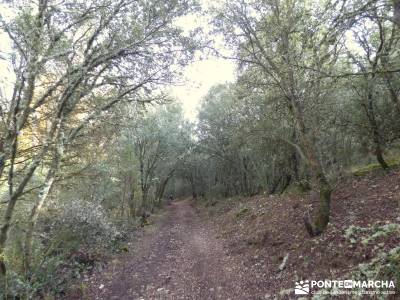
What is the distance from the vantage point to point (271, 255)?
7.18m

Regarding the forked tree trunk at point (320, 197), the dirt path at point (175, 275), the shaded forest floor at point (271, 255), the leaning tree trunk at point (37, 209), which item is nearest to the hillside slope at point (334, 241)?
the shaded forest floor at point (271, 255)

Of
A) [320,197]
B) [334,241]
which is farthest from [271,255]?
[320,197]

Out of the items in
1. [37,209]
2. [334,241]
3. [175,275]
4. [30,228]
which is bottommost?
[175,275]

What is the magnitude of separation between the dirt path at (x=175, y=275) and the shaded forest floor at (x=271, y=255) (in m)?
0.02

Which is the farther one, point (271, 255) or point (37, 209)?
point (271, 255)

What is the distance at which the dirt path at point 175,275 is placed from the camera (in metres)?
6.42

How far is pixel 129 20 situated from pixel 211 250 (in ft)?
25.6

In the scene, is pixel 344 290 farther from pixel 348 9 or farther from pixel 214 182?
pixel 214 182

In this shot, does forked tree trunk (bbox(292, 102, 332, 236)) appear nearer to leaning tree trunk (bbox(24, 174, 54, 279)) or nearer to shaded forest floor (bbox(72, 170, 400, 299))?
shaded forest floor (bbox(72, 170, 400, 299))

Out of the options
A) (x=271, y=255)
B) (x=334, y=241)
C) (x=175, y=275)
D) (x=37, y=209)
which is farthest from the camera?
(x=175, y=275)

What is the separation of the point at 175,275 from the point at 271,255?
2770mm

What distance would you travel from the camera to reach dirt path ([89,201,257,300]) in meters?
6.42

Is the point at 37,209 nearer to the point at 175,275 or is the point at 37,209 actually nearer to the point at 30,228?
the point at 30,228

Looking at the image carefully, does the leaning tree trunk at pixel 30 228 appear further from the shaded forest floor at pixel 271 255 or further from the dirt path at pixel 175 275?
the dirt path at pixel 175 275
